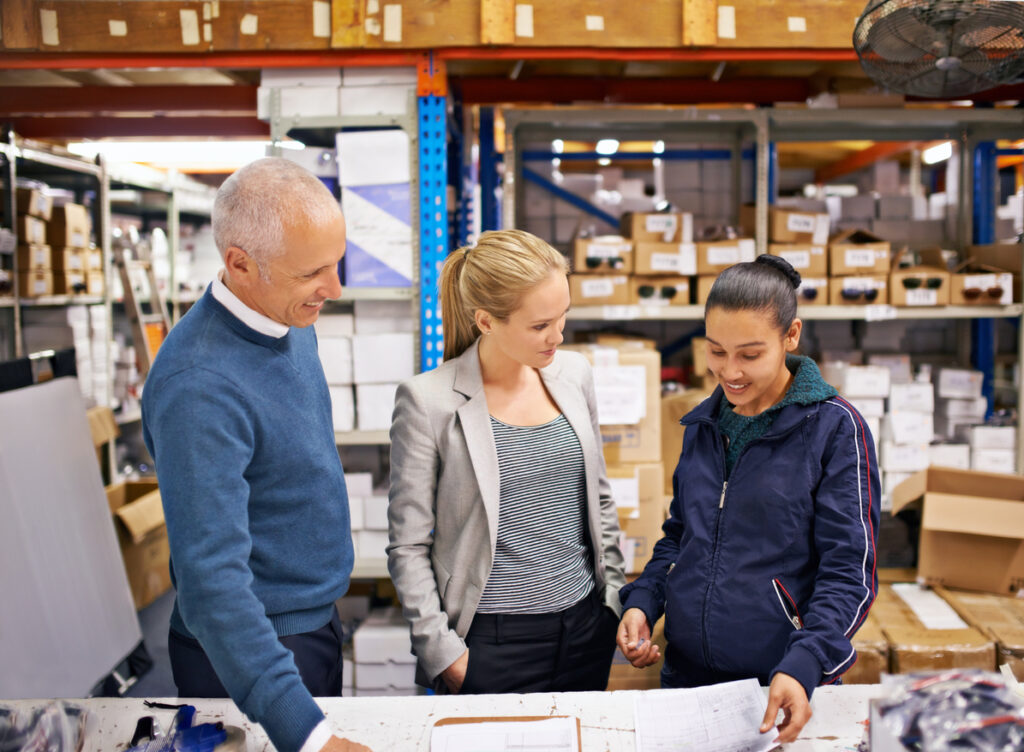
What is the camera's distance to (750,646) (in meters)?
1.42

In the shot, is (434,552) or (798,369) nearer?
(798,369)

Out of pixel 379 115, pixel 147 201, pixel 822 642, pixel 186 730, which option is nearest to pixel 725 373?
pixel 822 642

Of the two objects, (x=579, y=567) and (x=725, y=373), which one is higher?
(x=725, y=373)

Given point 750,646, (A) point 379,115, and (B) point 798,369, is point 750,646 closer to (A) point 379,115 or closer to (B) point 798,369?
(B) point 798,369

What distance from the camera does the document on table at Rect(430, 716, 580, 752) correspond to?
121 centimetres

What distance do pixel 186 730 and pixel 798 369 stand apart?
4.29 ft

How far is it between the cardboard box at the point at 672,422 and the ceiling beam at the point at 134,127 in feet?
8.69

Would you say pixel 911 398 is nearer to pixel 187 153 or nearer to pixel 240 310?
pixel 240 310

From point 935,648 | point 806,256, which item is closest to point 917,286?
point 806,256

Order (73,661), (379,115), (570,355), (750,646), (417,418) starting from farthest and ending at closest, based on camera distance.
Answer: (73,661), (379,115), (570,355), (417,418), (750,646)

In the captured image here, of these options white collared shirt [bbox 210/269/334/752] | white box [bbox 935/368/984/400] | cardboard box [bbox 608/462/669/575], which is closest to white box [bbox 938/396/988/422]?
white box [bbox 935/368/984/400]

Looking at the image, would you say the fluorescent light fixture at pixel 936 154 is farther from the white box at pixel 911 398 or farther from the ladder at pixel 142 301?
the ladder at pixel 142 301

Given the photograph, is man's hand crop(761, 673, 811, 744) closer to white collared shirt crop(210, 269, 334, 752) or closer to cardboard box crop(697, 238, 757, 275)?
white collared shirt crop(210, 269, 334, 752)

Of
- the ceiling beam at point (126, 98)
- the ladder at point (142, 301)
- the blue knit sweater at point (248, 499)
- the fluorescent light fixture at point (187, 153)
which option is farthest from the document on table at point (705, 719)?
the fluorescent light fixture at point (187, 153)
